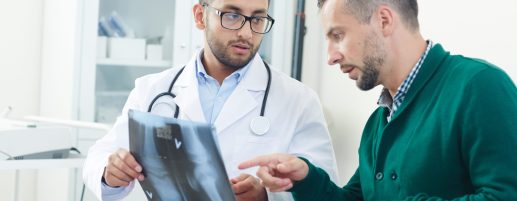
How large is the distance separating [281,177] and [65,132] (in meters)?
1.23

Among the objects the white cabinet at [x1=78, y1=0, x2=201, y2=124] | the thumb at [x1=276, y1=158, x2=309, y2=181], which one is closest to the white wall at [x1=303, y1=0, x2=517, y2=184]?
the white cabinet at [x1=78, y1=0, x2=201, y2=124]

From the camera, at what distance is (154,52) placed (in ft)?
9.42

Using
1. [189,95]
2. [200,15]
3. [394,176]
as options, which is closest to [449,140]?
[394,176]

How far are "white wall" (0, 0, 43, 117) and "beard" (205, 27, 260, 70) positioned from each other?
70.8 inches

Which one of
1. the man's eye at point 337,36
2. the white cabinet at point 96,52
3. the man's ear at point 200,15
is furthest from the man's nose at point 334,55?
the white cabinet at point 96,52

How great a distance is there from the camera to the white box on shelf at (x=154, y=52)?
113 inches

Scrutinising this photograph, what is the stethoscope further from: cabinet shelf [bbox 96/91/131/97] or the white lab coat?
cabinet shelf [bbox 96/91/131/97]

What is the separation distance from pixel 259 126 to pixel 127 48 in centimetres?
158

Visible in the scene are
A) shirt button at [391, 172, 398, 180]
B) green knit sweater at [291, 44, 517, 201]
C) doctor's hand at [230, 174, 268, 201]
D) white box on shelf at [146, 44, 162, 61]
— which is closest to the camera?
green knit sweater at [291, 44, 517, 201]

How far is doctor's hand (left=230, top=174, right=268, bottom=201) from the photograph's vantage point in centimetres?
124

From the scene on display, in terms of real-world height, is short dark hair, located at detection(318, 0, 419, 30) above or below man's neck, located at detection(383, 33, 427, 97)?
above

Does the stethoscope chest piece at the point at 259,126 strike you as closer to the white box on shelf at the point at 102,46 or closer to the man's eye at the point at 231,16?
the man's eye at the point at 231,16

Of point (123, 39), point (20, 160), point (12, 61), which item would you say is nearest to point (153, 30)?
point (123, 39)

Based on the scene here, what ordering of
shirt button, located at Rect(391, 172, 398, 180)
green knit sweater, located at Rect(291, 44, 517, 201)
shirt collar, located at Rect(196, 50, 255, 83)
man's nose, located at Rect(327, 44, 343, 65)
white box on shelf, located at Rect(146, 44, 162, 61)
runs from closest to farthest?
1. green knit sweater, located at Rect(291, 44, 517, 201)
2. shirt button, located at Rect(391, 172, 398, 180)
3. man's nose, located at Rect(327, 44, 343, 65)
4. shirt collar, located at Rect(196, 50, 255, 83)
5. white box on shelf, located at Rect(146, 44, 162, 61)
